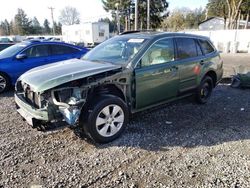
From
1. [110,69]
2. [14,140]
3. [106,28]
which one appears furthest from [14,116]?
[106,28]

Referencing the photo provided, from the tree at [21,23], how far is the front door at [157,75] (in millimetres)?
86865

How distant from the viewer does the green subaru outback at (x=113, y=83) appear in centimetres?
363

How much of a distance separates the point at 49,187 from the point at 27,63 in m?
5.33

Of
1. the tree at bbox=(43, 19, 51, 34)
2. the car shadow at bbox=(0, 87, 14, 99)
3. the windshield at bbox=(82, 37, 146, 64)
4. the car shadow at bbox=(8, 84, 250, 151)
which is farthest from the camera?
the tree at bbox=(43, 19, 51, 34)

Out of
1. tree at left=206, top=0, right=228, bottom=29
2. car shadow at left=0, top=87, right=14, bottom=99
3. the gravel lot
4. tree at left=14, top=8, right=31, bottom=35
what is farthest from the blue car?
tree at left=14, top=8, right=31, bottom=35

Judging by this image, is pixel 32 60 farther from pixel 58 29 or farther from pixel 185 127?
pixel 58 29

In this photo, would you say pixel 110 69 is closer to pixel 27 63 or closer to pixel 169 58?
pixel 169 58

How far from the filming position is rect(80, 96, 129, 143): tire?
147 inches

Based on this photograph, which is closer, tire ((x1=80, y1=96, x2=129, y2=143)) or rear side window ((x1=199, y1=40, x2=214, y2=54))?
tire ((x1=80, y1=96, x2=129, y2=143))

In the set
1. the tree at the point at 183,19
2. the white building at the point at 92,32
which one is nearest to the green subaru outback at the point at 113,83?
the white building at the point at 92,32

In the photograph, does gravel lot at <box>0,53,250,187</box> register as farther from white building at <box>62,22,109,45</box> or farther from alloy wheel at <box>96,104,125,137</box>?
white building at <box>62,22,109,45</box>

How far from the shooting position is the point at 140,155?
366cm

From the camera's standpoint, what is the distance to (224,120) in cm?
500

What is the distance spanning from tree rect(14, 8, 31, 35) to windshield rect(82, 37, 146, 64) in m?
86.0
